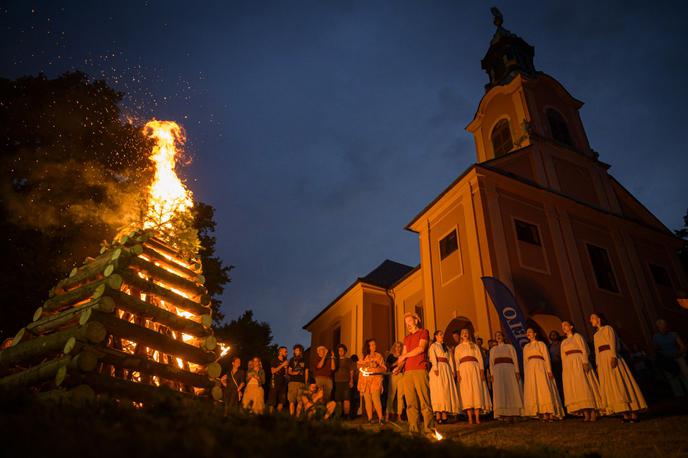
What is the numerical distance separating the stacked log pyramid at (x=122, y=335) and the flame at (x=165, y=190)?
1326 mm

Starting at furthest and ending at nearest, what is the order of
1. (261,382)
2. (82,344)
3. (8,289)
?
(8,289), (261,382), (82,344)

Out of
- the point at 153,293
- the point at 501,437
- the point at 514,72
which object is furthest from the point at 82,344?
the point at 514,72

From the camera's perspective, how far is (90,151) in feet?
49.2

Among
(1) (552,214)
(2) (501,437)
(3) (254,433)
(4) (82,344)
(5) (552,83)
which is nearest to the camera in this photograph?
(3) (254,433)

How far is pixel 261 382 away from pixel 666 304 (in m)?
19.6

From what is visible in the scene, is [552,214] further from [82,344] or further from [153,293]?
[82,344]

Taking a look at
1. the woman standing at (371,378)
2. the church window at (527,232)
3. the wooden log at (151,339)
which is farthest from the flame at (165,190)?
the church window at (527,232)

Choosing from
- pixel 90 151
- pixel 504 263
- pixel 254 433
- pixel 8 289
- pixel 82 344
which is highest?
pixel 90 151

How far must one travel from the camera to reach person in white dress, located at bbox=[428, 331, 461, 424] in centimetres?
901

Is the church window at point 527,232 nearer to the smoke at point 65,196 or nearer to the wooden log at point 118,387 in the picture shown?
the smoke at point 65,196

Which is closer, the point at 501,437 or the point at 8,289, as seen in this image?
the point at 501,437

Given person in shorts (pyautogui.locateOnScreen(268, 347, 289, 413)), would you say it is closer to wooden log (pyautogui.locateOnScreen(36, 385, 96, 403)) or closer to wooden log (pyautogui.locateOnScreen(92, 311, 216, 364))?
wooden log (pyautogui.locateOnScreen(92, 311, 216, 364))

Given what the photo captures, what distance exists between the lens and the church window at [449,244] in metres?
17.8

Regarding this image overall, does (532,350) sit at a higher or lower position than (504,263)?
lower
